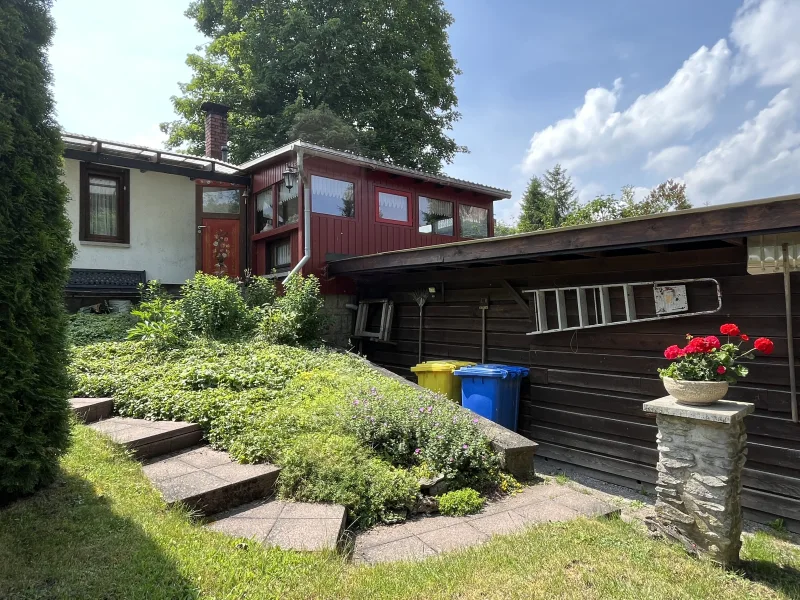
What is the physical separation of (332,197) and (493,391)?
534cm

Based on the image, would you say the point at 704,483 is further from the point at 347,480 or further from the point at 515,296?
the point at 515,296

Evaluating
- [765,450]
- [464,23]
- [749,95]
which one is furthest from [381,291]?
[464,23]

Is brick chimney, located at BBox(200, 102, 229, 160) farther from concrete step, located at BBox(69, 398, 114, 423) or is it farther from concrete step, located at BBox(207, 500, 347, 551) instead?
concrete step, located at BBox(207, 500, 347, 551)

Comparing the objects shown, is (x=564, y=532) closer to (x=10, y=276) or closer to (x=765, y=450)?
(x=765, y=450)

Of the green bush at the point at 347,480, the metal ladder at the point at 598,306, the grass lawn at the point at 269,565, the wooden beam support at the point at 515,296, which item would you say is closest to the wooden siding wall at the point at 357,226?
the wooden beam support at the point at 515,296

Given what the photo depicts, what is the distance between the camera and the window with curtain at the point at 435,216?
1082 cm

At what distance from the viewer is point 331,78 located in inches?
690

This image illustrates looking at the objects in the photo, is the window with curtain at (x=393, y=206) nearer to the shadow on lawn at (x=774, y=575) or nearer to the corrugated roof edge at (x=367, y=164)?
the corrugated roof edge at (x=367, y=164)

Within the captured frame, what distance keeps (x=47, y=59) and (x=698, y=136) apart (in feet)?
83.9

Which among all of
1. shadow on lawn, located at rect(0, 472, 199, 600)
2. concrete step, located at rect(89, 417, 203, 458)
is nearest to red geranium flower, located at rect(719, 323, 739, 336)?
shadow on lawn, located at rect(0, 472, 199, 600)

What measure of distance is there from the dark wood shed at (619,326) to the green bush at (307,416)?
1632 millimetres

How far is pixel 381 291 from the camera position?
28.2ft

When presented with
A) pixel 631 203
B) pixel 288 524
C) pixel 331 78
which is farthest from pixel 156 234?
pixel 631 203

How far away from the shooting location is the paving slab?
2.96 meters
